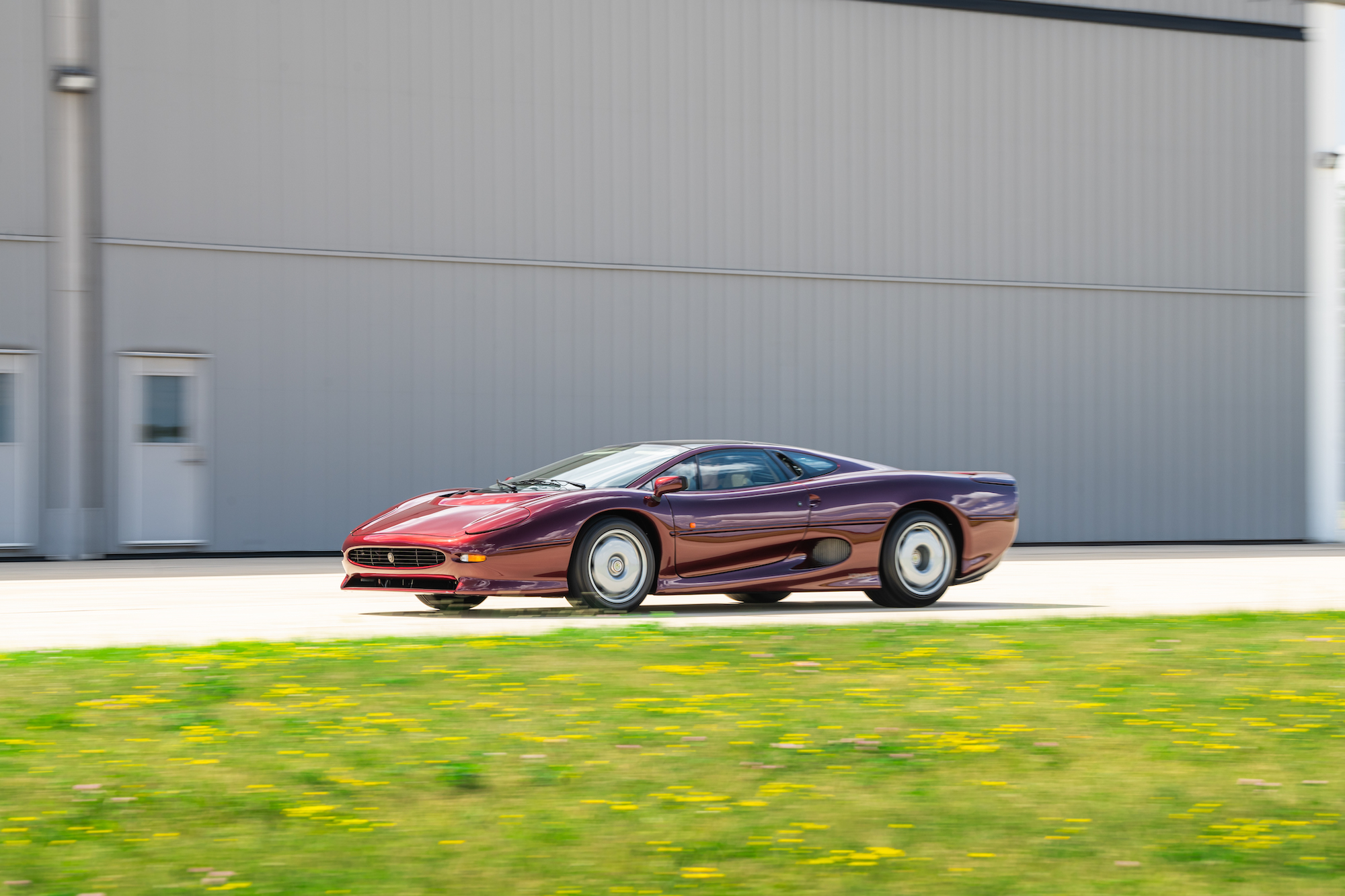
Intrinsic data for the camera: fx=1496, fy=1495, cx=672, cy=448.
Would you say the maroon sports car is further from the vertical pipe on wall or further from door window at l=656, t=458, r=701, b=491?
the vertical pipe on wall

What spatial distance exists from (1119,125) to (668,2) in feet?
23.3

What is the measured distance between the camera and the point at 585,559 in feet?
31.3

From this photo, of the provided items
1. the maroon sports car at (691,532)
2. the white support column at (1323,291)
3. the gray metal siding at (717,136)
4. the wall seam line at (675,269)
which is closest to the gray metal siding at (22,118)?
the wall seam line at (675,269)

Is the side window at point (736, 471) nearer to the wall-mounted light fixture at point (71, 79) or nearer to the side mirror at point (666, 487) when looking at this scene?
the side mirror at point (666, 487)

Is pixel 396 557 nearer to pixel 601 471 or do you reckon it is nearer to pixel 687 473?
pixel 601 471

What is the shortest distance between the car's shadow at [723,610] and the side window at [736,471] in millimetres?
875

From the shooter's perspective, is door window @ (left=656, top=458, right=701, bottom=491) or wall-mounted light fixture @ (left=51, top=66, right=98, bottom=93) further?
wall-mounted light fixture @ (left=51, top=66, right=98, bottom=93)

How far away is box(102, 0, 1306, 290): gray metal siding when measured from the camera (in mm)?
17047

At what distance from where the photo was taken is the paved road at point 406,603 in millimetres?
8617

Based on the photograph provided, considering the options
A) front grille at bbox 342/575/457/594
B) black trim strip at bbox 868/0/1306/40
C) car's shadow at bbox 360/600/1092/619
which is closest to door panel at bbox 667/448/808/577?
car's shadow at bbox 360/600/1092/619

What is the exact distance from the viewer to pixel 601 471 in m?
10.3

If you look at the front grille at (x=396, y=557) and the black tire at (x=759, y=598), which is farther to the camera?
the black tire at (x=759, y=598)

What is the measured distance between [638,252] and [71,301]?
6.70m

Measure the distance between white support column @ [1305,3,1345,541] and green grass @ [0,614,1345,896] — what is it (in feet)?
56.4
